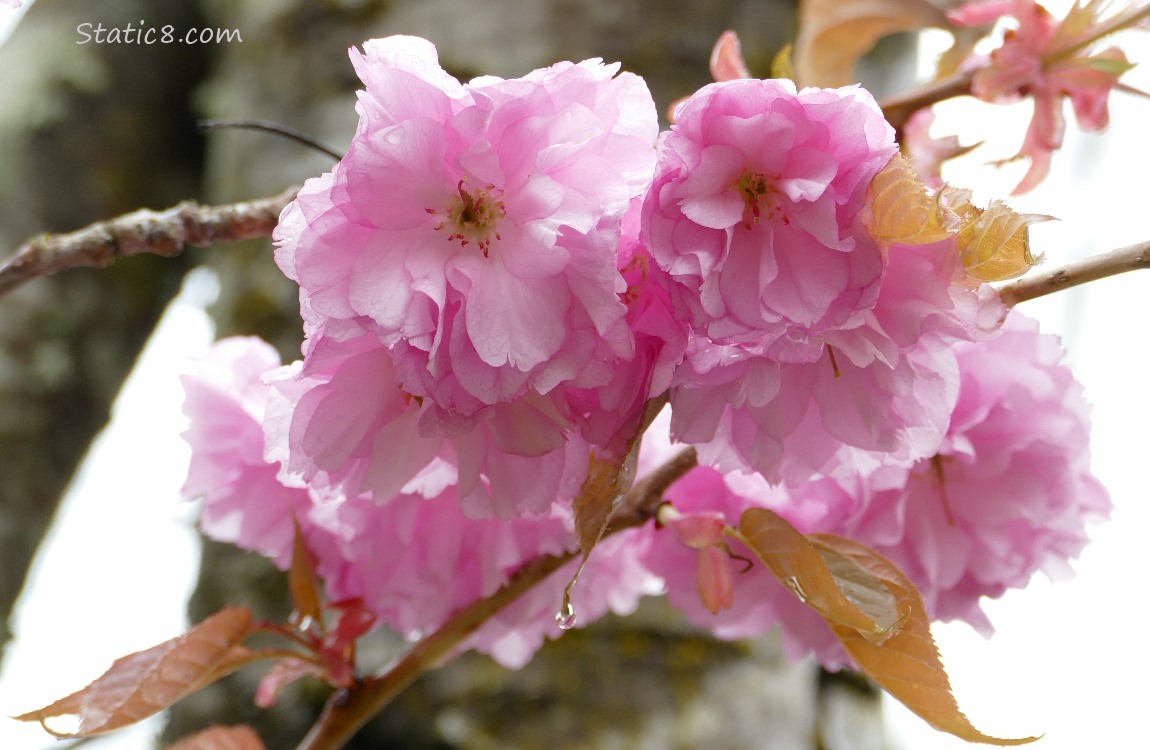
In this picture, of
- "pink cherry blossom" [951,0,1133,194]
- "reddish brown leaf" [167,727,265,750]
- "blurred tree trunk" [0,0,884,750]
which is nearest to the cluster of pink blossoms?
"reddish brown leaf" [167,727,265,750]

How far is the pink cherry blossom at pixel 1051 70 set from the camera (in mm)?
455

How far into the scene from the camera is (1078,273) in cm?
29

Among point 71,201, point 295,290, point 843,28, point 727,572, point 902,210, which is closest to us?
point 902,210

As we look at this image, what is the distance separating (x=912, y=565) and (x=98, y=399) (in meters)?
0.77

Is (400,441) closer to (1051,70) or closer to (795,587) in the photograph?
(795,587)

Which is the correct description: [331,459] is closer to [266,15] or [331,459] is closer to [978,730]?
[978,730]

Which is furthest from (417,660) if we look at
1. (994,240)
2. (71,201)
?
(71,201)

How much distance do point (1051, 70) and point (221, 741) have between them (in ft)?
1.50

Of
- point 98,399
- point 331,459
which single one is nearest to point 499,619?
point 331,459

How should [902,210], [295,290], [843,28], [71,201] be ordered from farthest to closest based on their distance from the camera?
[71,201], [295,290], [843,28], [902,210]

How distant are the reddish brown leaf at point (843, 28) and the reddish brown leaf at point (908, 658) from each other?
32cm

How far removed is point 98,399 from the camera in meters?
0.91

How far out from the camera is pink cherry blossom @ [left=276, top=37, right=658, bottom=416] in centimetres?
25

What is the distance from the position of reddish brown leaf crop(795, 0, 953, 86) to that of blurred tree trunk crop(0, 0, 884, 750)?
31 centimetres
